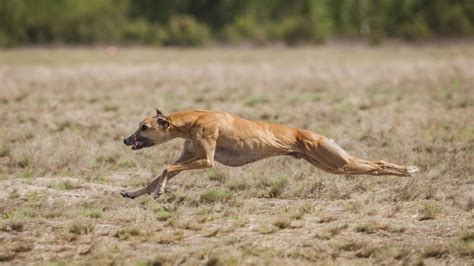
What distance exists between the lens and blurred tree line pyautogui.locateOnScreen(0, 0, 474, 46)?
214ft

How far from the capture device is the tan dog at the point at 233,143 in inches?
400

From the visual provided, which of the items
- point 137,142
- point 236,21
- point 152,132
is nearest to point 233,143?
point 152,132

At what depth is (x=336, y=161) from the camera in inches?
405

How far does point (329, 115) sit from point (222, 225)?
9825mm

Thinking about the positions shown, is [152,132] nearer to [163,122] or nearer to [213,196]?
[163,122]

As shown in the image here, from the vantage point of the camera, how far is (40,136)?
15609mm

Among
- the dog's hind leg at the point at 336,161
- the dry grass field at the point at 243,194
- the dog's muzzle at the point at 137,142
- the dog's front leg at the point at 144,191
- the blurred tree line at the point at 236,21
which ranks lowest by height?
the blurred tree line at the point at 236,21

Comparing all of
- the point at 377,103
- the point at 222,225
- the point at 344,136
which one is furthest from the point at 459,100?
the point at 222,225

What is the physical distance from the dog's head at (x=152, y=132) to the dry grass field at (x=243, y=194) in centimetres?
78

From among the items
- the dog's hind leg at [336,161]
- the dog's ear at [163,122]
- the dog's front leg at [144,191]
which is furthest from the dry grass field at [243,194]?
the dog's ear at [163,122]

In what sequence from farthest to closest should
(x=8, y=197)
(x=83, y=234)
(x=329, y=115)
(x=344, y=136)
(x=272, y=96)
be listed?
(x=272, y=96) < (x=329, y=115) < (x=344, y=136) < (x=8, y=197) < (x=83, y=234)

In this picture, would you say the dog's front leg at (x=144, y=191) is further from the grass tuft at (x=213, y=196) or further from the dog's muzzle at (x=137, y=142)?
the grass tuft at (x=213, y=196)

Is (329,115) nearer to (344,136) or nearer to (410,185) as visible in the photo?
(344,136)

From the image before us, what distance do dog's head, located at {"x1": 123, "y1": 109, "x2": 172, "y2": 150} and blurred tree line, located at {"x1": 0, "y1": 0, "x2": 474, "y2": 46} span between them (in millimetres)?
48540
